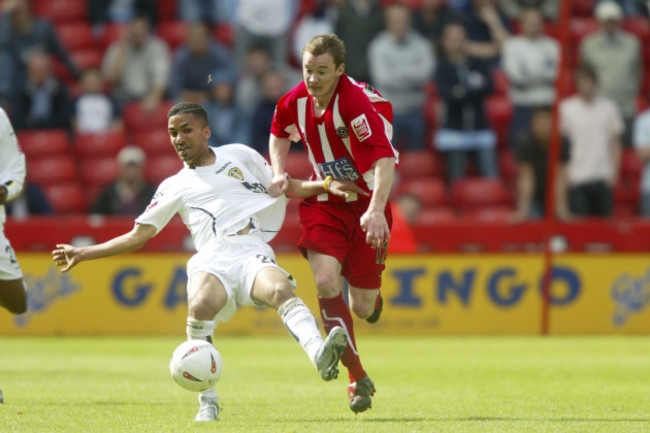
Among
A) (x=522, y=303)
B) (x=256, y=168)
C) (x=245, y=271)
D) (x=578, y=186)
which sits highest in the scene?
(x=256, y=168)

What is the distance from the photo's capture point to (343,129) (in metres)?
7.28

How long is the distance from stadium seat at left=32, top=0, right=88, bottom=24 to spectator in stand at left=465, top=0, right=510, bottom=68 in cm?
665

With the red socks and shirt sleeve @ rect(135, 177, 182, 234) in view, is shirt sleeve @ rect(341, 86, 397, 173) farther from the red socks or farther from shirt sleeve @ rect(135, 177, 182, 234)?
shirt sleeve @ rect(135, 177, 182, 234)

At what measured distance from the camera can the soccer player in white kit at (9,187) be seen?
827cm

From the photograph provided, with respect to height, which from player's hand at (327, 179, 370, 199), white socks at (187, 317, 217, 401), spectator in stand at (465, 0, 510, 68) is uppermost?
spectator in stand at (465, 0, 510, 68)

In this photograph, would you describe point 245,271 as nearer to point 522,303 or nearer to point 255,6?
point 522,303

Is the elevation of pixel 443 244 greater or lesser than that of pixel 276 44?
lesser

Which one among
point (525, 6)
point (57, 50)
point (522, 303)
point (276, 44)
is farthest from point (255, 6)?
point (522, 303)

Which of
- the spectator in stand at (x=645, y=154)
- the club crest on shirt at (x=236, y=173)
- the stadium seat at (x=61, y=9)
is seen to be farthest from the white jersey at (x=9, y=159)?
the stadium seat at (x=61, y=9)

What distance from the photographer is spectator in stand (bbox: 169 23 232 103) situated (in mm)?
16359

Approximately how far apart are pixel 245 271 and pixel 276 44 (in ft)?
33.9

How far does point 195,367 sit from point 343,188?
5.37ft

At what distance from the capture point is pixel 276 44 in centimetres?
1684

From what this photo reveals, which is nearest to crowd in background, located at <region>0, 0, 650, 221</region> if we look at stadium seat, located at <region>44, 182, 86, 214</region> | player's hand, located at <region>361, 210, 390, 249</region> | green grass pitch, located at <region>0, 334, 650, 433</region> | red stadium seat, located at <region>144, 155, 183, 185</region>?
red stadium seat, located at <region>144, 155, 183, 185</region>
